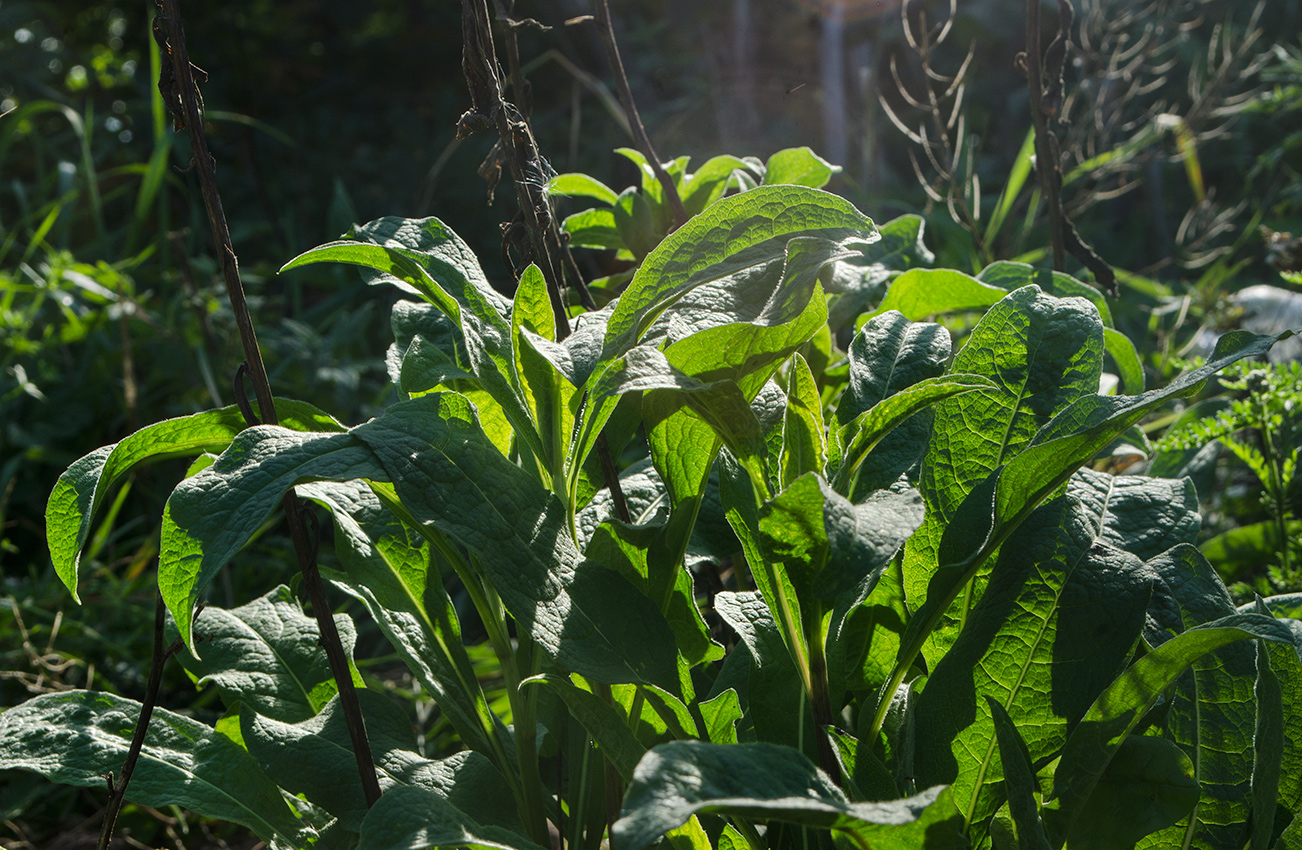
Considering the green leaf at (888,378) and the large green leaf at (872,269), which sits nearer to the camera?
the green leaf at (888,378)

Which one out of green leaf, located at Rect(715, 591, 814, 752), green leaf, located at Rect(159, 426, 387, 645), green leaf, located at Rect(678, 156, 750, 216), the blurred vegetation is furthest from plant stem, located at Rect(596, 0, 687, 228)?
the blurred vegetation

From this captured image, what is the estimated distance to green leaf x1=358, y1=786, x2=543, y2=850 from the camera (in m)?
0.68

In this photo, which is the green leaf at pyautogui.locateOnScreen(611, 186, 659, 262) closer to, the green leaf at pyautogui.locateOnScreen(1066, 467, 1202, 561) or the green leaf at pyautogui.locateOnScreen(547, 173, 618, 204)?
the green leaf at pyautogui.locateOnScreen(547, 173, 618, 204)

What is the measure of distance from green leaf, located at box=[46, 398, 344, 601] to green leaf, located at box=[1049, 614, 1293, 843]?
0.76m

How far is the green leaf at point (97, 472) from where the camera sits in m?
0.75

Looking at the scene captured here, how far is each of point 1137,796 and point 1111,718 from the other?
0.07m

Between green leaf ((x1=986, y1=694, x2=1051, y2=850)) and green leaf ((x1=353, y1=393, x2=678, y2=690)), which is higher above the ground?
green leaf ((x1=353, y1=393, x2=678, y2=690))

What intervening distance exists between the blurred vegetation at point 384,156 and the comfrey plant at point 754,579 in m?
1.54

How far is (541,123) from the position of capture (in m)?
4.77

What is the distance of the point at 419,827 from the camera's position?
0.69 m

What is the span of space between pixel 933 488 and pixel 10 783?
6.56 ft

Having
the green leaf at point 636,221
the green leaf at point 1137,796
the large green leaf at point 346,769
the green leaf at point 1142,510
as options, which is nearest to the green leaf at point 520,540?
the large green leaf at point 346,769

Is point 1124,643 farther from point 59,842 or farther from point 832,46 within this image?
point 832,46

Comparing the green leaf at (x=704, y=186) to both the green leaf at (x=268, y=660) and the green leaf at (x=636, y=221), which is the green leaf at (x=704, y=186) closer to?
the green leaf at (x=636, y=221)
